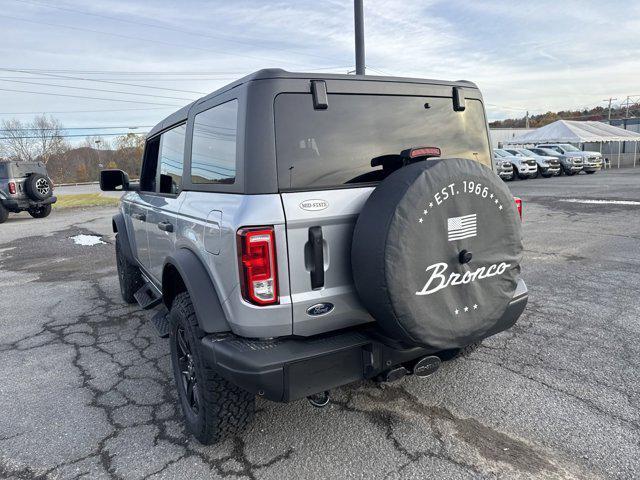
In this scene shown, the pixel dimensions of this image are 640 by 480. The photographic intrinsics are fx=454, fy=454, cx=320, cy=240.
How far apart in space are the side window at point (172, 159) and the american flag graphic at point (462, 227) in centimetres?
187

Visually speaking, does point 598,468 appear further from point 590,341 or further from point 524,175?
point 524,175

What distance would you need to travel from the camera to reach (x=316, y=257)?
7.28 ft

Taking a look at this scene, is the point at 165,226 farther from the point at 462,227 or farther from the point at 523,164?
the point at 523,164

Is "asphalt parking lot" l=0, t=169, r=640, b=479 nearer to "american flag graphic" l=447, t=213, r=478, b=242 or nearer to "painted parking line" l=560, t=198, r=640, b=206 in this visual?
"american flag graphic" l=447, t=213, r=478, b=242

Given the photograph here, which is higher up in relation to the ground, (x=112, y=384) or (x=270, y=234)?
(x=270, y=234)

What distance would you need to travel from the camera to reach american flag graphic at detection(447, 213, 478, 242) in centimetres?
219

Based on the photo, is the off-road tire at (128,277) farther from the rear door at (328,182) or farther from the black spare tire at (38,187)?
the black spare tire at (38,187)

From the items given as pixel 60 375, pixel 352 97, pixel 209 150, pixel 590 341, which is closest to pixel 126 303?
pixel 60 375

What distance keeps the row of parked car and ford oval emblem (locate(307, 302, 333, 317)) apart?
22214mm

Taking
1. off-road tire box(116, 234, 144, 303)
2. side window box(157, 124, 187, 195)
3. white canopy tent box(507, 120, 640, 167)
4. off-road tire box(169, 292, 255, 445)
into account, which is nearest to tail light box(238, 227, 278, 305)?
off-road tire box(169, 292, 255, 445)

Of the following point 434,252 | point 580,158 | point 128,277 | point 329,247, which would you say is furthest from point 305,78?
point 580,158

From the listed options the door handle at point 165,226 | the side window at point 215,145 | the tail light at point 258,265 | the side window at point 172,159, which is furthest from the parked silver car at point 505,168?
the tail light at point 258,265

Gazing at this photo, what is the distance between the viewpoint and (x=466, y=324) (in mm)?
2277

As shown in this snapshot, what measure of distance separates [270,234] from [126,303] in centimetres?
398
